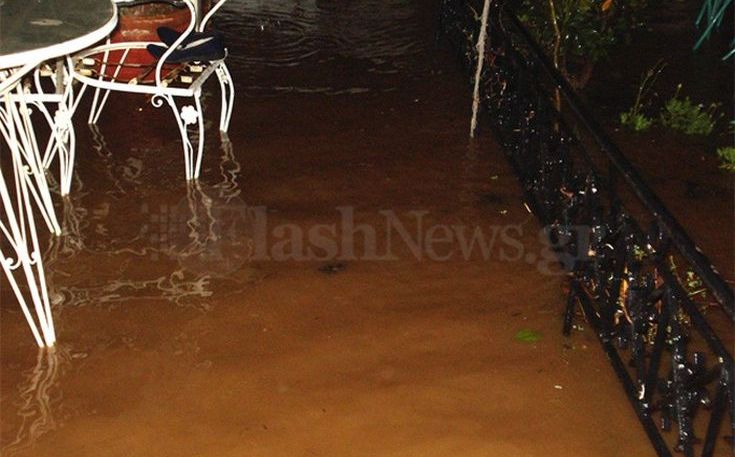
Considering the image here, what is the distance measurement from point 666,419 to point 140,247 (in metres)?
2.24

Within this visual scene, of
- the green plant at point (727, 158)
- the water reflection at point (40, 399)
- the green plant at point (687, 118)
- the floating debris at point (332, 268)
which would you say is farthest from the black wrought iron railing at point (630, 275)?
the water reflection at point (40, 399)

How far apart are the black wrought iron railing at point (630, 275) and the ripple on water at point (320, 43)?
1.76m

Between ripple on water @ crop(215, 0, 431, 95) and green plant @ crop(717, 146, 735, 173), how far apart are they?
2.16 meters

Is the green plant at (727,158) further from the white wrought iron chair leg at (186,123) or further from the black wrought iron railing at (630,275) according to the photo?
the white wrought iron chair leg at (186,123)

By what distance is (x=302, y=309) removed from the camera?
10.5 feet

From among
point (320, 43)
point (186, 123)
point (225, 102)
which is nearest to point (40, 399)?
point (186, 123)

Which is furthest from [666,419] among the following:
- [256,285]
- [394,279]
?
[256,285]

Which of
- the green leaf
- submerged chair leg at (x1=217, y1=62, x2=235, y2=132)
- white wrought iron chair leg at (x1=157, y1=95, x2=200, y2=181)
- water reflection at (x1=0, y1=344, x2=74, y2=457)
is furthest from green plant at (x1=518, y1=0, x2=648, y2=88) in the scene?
water reflection at (x1=0, y1=344, x2=74, y2=457)

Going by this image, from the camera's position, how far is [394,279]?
342 centimetres

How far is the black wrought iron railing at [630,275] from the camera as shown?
2184mm

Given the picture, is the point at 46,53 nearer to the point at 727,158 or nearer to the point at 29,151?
the point at 29,151

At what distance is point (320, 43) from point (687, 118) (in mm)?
2917

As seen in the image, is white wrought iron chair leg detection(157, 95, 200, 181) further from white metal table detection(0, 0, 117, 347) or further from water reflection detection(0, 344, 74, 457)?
water reflection detection(0, 344, 74, 457)

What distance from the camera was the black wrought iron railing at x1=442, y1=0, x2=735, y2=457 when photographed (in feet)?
7.16
